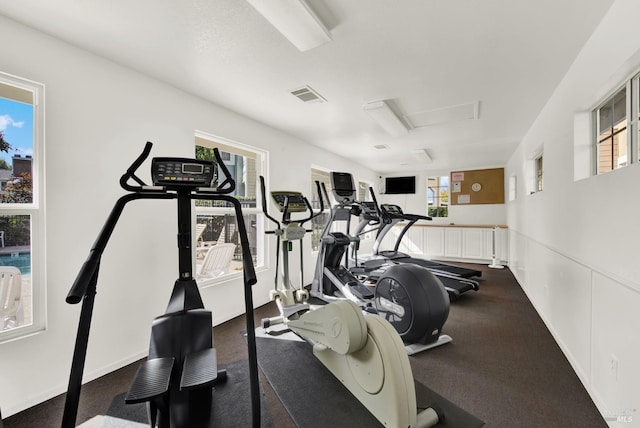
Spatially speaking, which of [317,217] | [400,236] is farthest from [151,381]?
[317,217]

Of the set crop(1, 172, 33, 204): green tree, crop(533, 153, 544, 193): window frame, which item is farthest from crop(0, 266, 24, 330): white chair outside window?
crop(533, 153, 544, 193): window frame

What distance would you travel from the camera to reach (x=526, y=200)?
173 inches

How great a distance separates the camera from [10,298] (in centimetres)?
193

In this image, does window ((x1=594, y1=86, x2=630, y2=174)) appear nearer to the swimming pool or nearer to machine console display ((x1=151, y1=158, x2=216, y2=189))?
machine console display ((x1=151, y1=158, x2=216, y2=189))

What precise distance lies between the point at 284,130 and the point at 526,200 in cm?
394

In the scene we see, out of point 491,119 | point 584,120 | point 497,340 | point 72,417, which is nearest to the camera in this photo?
point 72,417

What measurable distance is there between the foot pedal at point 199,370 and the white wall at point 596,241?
2.22 m

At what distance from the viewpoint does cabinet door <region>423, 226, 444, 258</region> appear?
7730 mm

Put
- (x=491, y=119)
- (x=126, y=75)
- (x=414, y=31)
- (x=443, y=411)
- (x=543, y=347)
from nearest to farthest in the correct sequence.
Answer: (x=443, y=411)
(x=414, y=31)
(x=126, y=75)
(x=543, y=347)
(x=491, y=119)

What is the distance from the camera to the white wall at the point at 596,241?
1.52 meters

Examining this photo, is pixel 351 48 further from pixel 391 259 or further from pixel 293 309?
pixel 391 259

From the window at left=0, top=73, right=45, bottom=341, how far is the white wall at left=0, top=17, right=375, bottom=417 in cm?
6

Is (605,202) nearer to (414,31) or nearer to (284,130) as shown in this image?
(414,31)

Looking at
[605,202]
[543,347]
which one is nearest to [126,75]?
[605,202]
